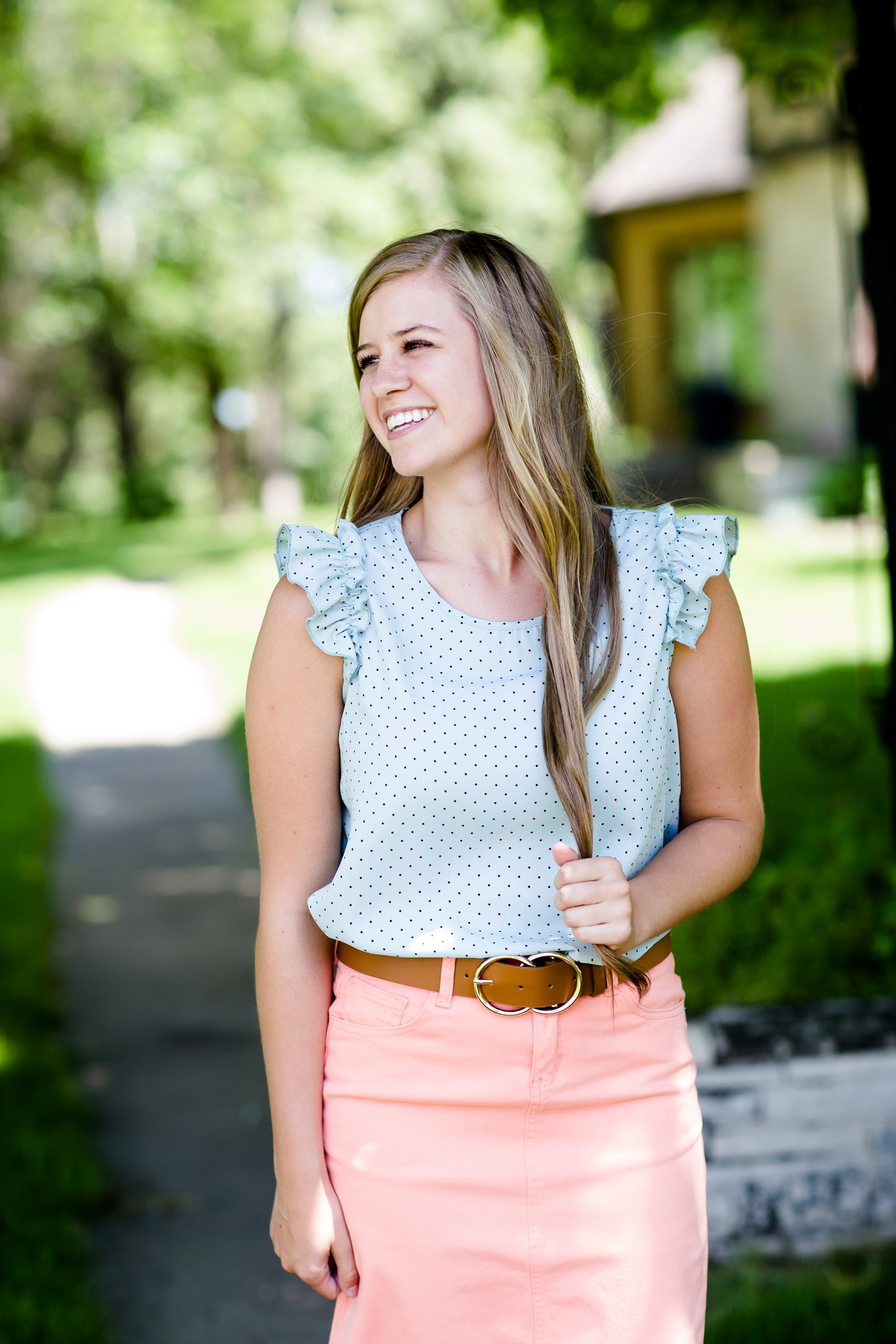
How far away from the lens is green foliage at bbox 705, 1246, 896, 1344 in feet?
9.64

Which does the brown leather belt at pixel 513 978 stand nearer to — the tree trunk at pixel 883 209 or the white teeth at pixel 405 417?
the white teeth at pixel 405 417

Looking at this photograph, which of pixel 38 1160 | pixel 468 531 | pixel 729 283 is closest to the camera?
pixel 468 531

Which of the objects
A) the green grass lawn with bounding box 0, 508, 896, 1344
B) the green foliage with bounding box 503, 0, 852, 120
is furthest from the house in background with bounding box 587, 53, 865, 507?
the green foliage with bounding box 503, 0, 852, 120

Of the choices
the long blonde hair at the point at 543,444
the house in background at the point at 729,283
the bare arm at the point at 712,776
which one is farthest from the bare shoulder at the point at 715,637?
the house in background at the point at 729,283

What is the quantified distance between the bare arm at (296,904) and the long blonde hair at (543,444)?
0.31 meters

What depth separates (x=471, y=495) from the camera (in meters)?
2.07

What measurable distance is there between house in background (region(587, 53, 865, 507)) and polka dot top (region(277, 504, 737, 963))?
1548cm

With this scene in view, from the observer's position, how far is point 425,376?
1959mm

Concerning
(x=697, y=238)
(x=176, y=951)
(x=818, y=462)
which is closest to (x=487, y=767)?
(x=176, y=951)

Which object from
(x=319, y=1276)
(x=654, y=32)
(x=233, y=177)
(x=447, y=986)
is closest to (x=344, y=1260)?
(x=319, y=1276)

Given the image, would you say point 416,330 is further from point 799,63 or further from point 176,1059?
point 176,1059

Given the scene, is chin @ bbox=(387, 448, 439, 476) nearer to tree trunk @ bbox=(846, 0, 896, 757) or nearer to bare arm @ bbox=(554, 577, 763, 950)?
bare arm @ bbox=(554, 577, 763, 950)

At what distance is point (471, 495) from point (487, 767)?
43cm

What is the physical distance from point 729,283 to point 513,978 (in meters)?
21.8
